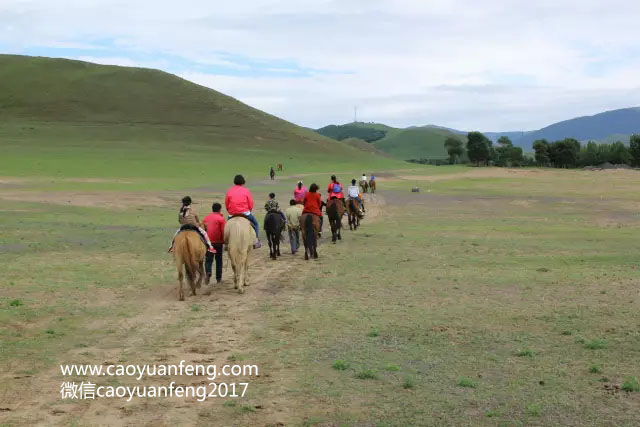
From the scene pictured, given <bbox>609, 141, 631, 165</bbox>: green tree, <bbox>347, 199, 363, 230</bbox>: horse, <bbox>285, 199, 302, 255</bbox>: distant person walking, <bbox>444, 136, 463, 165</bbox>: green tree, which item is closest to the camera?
<bbox>285, 199, 302, 255</bbox>: distant person walking

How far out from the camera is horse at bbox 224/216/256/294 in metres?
14.1

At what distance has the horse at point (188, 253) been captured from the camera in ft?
43.0

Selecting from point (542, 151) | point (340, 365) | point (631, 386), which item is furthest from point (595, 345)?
point (542, 151)

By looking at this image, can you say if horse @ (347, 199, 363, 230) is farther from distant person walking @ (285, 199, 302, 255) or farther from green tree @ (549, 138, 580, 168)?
green tree @ (549, 138, 580, 168)

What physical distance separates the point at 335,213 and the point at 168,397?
588 inches

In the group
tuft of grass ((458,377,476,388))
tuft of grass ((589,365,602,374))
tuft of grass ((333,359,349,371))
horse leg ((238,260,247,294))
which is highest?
horse leg ((238,260,247,294))

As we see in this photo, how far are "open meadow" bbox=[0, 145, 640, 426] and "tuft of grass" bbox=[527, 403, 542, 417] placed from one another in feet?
0.08

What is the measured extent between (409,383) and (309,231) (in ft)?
35.3

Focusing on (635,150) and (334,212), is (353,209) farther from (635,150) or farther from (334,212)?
(635,150)

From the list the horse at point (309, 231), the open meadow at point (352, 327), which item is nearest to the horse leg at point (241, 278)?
the open meadow at point (352, 327)

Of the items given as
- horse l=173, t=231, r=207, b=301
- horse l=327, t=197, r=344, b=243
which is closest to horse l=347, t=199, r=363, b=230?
horse l=327, t=197, r=344, b=243

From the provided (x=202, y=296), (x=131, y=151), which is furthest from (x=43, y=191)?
(x=131, y=151)

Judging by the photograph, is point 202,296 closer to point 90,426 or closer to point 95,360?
point 95,360

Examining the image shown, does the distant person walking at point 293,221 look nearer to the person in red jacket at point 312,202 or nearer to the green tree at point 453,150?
the person in red jacket at point 312,202
